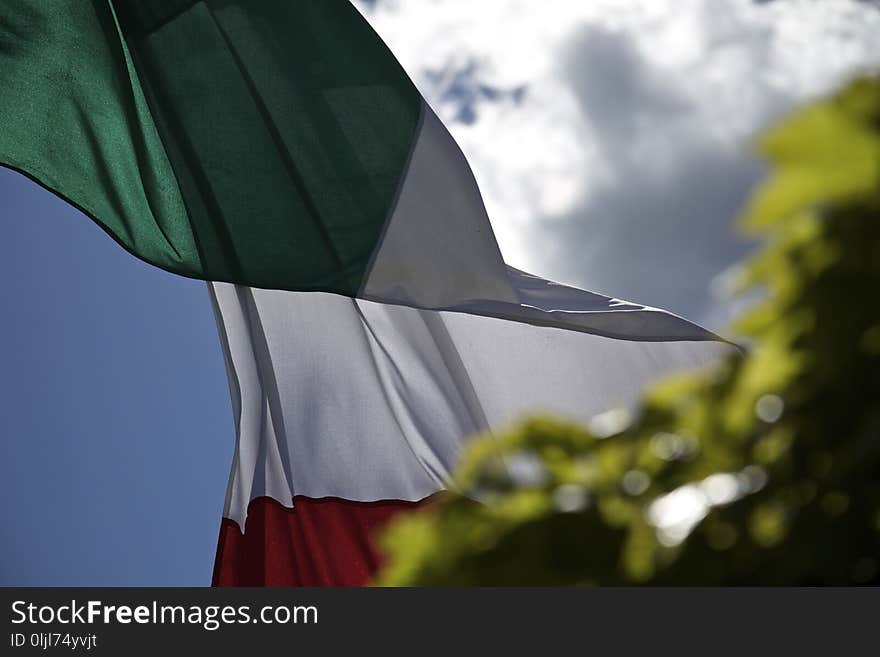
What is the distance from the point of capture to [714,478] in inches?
37.3

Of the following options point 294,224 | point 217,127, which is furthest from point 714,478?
point 217,127

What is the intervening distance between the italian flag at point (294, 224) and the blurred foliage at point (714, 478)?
12.7ft

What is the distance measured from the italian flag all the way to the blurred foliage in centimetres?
388

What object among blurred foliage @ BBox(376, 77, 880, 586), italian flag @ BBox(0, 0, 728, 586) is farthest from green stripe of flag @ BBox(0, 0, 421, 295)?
blurred foliage @ BBox(376, 77, 880, 586)

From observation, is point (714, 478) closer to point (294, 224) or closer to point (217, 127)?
point (294, 224)

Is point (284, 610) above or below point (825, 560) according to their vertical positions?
above

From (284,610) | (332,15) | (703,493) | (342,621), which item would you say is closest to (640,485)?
(703,493)

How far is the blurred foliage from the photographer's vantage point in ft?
2.84

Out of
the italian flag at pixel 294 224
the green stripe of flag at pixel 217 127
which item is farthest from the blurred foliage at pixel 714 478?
the green stripe of flag at pixel 217 127

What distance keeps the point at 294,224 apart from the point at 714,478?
4345mm

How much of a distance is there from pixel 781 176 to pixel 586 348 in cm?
517

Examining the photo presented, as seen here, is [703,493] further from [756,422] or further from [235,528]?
[235,528]

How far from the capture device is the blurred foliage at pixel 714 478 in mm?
867

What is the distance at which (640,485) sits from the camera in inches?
37.6
